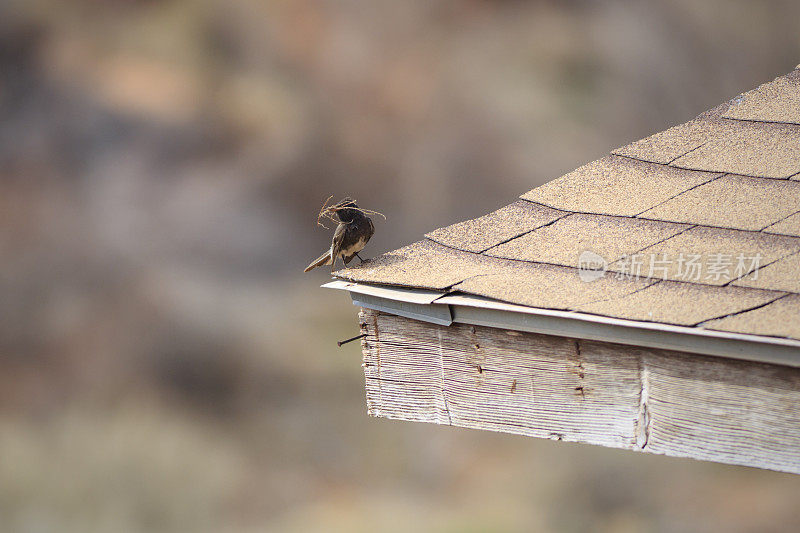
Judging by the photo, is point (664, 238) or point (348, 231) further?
point (348, 231)

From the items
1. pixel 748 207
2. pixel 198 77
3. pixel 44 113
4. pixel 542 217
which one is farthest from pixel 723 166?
pixel 44 113

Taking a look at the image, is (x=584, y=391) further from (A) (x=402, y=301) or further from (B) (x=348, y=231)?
(B) (x=348, y=231)

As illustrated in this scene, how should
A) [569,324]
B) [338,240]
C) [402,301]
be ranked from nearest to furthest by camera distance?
[569,324], [402,301], [338,240]

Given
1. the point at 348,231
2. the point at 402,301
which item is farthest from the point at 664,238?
the point at 348,231

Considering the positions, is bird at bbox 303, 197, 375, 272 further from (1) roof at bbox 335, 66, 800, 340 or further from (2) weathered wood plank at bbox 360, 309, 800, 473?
(2) weathered wood plank at bbox 360, 309, 800, 473

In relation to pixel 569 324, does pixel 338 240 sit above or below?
above

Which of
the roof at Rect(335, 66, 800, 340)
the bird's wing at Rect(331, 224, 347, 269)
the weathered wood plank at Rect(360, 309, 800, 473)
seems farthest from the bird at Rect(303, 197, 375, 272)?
the weathered wood plank at Rect(360, 309, 800, 473)
